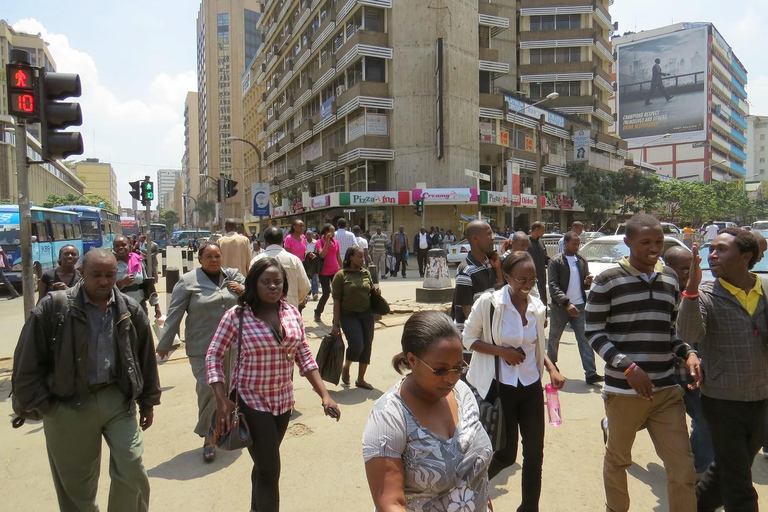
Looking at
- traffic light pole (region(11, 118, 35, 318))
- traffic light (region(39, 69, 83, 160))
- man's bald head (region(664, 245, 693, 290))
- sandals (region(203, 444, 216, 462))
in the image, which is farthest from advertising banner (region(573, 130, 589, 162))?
sandals (region(203, 444, 216, 462))

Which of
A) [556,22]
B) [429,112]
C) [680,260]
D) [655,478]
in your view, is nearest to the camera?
[655,478]

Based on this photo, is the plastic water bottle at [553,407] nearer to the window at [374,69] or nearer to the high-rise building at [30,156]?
the window at [374,69]

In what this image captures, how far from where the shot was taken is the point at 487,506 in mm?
1965

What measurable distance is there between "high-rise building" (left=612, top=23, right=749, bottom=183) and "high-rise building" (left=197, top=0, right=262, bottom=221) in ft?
206

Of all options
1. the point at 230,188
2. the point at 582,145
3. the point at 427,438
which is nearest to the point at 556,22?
the point at 582,145

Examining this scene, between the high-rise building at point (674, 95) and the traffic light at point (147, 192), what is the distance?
263 ft

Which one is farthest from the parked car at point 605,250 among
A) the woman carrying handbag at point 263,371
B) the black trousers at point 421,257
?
the woman carrying handbag at point 263,371

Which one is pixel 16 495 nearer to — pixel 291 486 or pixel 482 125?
pixel 291 486

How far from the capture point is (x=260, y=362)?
3.07m

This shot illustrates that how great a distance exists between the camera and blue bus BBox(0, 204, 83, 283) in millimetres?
17328

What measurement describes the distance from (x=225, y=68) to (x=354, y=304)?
109658 millimetres

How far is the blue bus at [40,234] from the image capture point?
1733 centimetres

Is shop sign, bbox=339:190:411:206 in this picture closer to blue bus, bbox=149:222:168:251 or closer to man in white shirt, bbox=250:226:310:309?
blue bus, bbox=149:222:168:251

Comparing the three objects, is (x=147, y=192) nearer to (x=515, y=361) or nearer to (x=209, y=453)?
(x=209, y=453)
